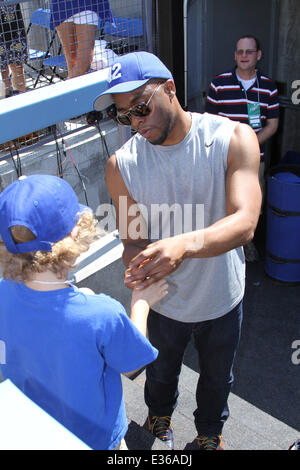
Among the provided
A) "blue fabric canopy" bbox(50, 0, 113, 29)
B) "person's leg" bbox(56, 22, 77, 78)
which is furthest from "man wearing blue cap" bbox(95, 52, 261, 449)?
"person's leg" bbox(56, 22, 77, 78)

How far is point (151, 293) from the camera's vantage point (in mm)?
1767

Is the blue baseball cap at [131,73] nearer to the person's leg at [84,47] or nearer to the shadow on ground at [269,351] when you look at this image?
the person's leg at [84,47]

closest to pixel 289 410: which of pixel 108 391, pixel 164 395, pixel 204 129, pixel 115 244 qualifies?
pixel 164 395

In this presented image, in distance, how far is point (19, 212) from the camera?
131cm

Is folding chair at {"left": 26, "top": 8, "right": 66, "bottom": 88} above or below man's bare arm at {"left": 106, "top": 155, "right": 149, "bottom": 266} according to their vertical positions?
above

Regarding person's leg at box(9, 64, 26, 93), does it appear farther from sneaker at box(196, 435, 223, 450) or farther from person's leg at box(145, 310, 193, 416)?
sneaker at box(196, 435, 223, 450)

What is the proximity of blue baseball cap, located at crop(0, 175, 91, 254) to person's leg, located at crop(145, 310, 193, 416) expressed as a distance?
91 cm

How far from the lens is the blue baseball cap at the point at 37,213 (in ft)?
4.32

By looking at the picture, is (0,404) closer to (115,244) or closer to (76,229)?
(76,229)

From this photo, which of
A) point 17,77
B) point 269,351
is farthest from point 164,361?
point 17,77

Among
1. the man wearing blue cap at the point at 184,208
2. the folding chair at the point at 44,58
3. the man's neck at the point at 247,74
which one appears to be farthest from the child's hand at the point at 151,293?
the folding chair at the point at 44,58

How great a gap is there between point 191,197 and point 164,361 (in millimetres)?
835

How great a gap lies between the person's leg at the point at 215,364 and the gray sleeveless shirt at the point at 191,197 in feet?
0.28

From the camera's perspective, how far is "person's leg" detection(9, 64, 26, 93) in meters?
3.89
